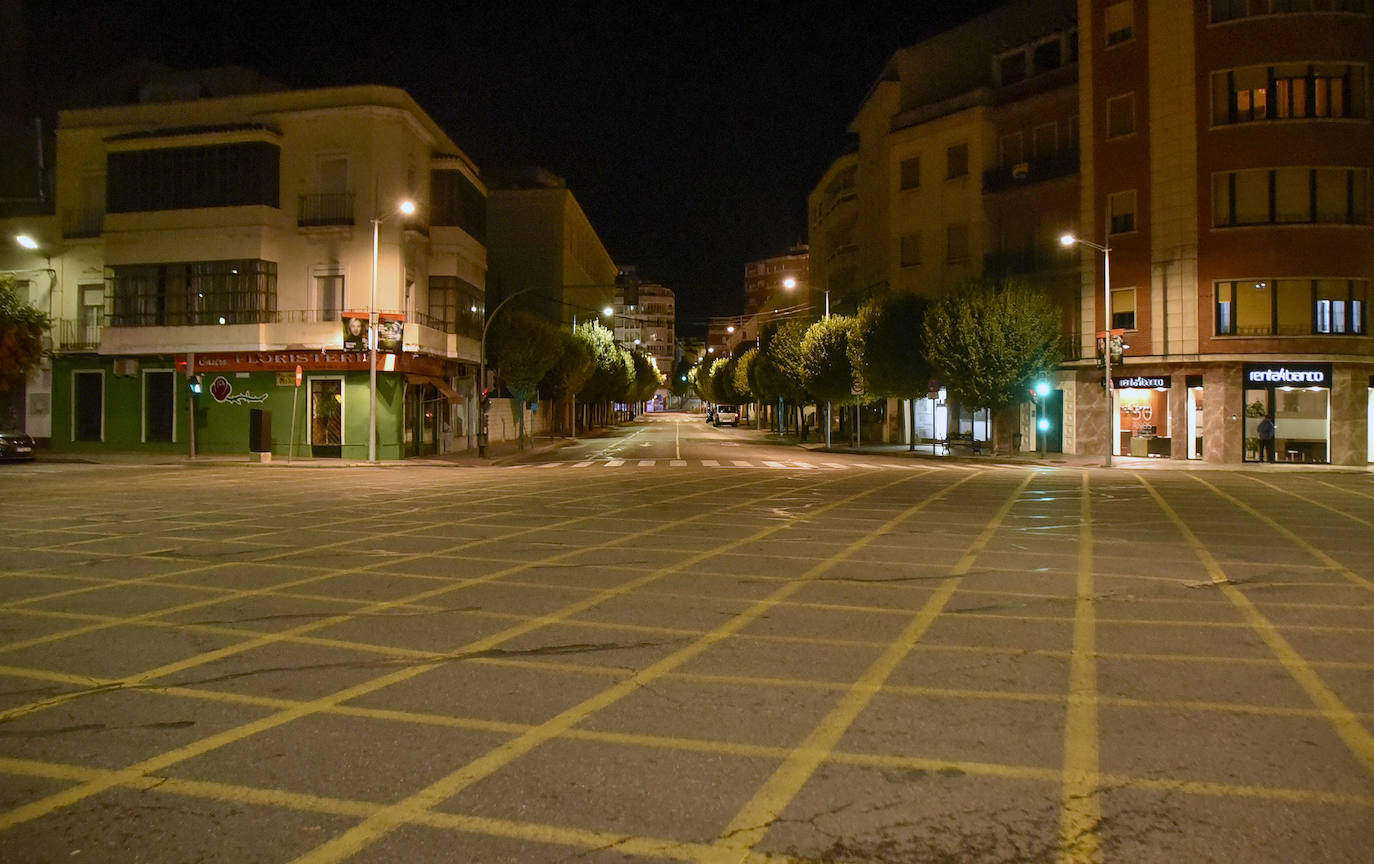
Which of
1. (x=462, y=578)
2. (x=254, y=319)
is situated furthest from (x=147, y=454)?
(x=462, y=578)

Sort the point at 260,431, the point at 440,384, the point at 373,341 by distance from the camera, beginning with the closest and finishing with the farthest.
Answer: the point at 373,341 < the point at 260,431 < the point at 440,384

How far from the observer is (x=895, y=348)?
42.1m

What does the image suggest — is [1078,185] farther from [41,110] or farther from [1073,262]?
[41,110]

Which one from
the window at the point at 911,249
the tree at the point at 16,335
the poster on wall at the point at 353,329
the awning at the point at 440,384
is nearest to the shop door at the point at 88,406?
the tree at the point at 16,335

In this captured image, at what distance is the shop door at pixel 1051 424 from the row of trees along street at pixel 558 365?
22.8m

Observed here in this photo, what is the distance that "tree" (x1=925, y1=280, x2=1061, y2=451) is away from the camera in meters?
35.9

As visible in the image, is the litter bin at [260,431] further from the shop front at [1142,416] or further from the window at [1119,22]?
the window at [1119,22]

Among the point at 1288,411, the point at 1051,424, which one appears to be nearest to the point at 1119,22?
the point at 1051,424

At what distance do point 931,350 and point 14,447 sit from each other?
33411mm

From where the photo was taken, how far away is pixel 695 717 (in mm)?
5648

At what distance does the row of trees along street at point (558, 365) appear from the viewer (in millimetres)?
45406

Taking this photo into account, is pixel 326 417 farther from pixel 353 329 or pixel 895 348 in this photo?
pixel 895 348

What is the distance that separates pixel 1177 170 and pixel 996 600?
32.2m

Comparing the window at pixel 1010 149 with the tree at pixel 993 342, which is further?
the window at pixel 1010 149
